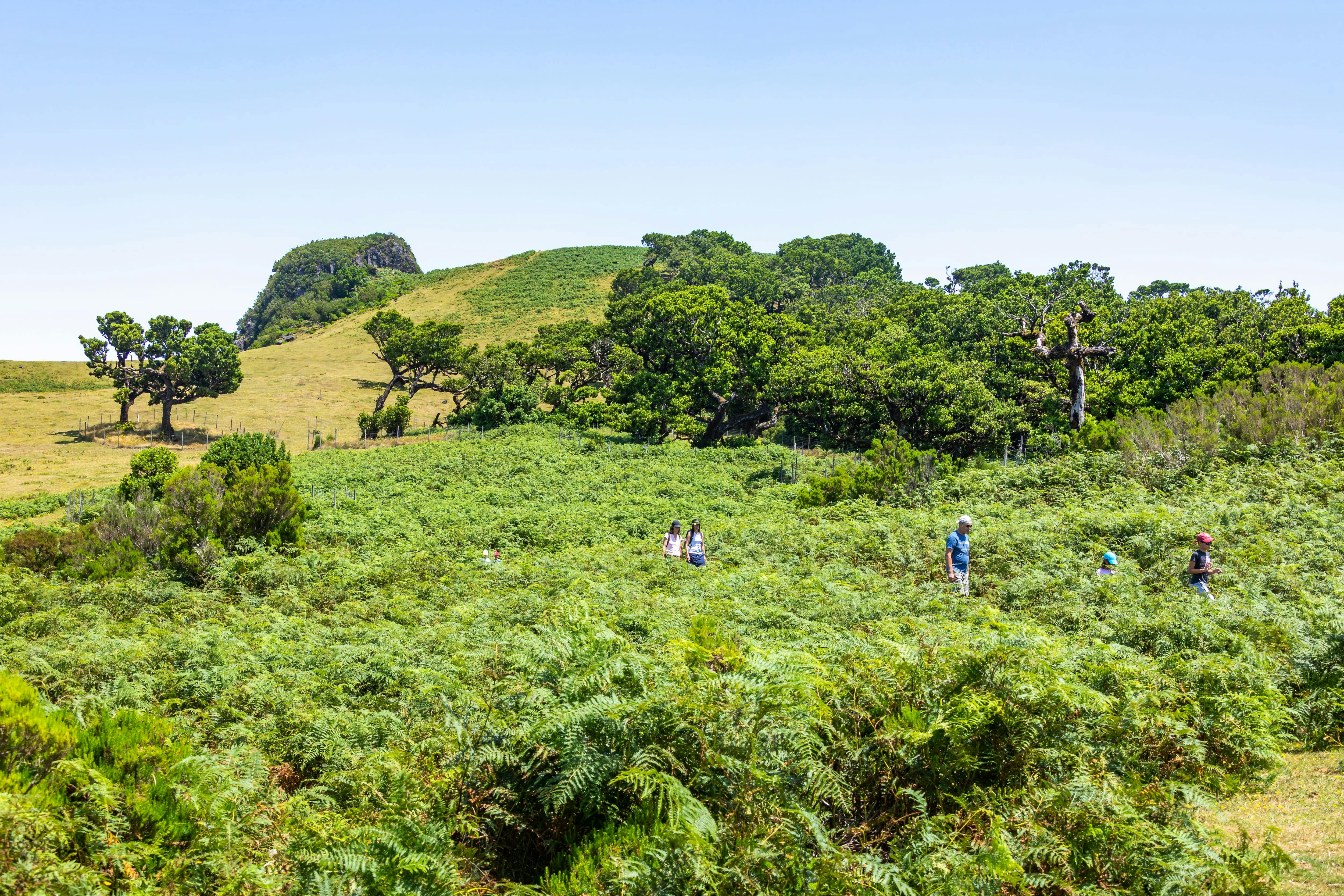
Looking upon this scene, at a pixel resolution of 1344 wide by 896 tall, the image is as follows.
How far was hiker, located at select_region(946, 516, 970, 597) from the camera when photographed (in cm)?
1194

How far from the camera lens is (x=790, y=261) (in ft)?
334

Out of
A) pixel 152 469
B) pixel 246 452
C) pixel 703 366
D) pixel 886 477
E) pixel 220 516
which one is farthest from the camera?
pixel 703 366

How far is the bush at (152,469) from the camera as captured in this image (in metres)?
29.5

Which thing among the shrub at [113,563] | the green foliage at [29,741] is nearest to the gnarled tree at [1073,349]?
the shrub at [113,563]

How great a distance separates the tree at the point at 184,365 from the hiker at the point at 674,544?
163 feet

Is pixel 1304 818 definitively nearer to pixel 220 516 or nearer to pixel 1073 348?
pixel 220 516

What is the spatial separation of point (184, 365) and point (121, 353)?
→ 3.82 metres

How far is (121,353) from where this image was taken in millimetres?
52688

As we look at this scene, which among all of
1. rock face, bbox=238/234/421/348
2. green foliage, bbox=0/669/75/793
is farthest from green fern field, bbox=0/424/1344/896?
rock face, bbox=238/234/421/348

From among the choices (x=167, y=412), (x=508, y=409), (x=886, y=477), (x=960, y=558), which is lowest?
(x=960, y=558)

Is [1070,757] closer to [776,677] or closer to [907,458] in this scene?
[776,677]

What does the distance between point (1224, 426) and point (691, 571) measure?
1596 centimetres

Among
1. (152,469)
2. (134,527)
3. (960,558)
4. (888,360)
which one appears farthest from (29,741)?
(888,360)

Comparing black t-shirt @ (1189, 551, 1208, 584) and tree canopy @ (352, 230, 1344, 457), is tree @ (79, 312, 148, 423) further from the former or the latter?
black t-shirt @ (1189, 551, 1208, 584)
